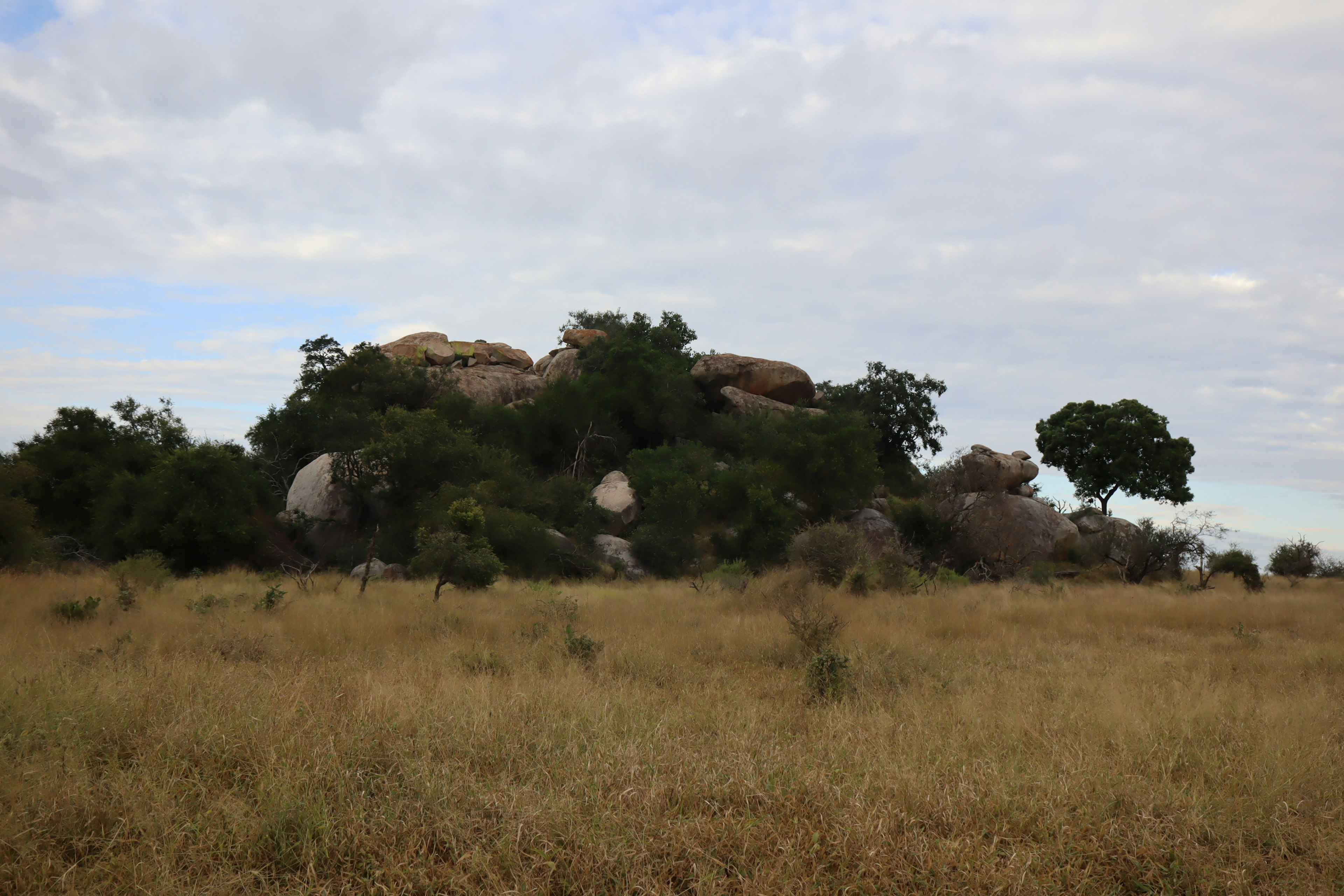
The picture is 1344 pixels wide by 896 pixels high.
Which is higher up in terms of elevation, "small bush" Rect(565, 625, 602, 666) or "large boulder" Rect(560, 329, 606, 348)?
"large boulder" Rect(560, 329, 606, 348)

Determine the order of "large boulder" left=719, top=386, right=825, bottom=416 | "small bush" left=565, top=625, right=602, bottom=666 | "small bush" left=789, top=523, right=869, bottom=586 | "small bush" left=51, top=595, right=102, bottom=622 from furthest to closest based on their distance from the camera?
"large boulder" left=719, top=386, right=825, bottom=416 < "small bush" left=789, top=523, right=869, bottom=586 < "small bush" left=51, top=595, right=102, bottom=622 < "small bush" left=565, top=625, right=602, bottom=666

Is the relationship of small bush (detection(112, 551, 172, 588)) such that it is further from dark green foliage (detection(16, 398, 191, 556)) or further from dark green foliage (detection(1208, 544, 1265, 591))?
dark green foliage (detection(1208, 544, 1265, 591))

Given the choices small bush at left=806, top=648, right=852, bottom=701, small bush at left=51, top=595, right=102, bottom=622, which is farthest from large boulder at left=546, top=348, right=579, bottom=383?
small bush at left=806, top=648, right=852, bottom=701

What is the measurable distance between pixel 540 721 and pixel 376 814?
5.69 feet

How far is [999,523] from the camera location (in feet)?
106

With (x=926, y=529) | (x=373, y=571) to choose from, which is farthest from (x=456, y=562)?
(x=926, y=529)

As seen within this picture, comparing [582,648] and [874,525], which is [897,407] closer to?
[874,525]

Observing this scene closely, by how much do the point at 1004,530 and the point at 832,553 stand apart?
626 inches

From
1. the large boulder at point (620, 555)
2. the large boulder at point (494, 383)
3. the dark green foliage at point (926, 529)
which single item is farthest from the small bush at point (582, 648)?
the large boulder at point (494, 383)

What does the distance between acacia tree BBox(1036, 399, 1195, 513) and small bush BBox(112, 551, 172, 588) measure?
46.3 m

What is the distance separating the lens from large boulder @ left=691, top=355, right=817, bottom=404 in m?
46.1

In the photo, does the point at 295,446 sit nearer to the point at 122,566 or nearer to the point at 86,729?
the point at 122,566

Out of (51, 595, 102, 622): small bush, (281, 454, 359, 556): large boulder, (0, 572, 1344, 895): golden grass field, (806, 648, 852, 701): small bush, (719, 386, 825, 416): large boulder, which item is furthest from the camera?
(719, 386, 825, 416): large boulder

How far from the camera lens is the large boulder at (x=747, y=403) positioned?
43.1m
